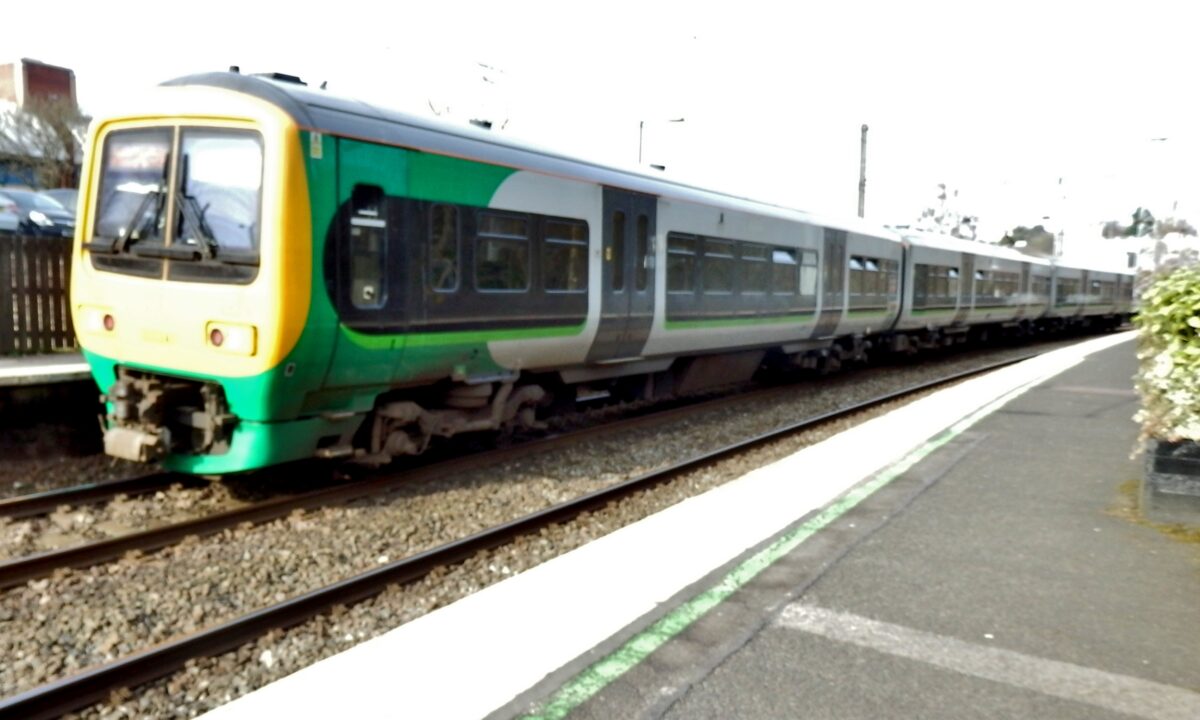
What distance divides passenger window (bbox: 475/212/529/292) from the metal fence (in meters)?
4.58

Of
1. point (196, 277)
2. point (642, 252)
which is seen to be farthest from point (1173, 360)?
point (196, 277)

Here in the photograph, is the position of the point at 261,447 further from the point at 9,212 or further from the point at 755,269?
the point at 9,212

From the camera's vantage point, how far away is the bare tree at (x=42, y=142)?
37.4 m

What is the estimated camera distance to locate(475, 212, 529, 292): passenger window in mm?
8078

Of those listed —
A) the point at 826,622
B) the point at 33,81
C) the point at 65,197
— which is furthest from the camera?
the point at 33,81

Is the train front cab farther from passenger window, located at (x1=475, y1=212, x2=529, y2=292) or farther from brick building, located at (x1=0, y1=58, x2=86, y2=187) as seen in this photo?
brick building, located at (x1=0, y1=58, x2=86, y2=187)

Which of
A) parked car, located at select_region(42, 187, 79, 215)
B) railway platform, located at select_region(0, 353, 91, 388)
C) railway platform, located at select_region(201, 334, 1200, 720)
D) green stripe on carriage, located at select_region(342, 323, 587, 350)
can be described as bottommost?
railway platform, located at select_region(201, 334, 1200, 720)

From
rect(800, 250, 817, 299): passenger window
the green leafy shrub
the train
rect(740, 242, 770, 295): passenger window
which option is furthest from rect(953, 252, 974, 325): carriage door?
the green leafy shrub

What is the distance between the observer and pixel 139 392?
22.9 ft

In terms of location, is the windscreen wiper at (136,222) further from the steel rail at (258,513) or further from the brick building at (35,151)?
the brick building at (35,151)

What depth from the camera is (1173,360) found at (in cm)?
583

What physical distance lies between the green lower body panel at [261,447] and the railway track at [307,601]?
14.8 inches

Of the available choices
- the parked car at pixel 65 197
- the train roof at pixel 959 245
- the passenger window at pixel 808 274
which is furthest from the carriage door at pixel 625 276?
the parked car at pixel 65 197

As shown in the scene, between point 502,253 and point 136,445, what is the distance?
3350 mm
